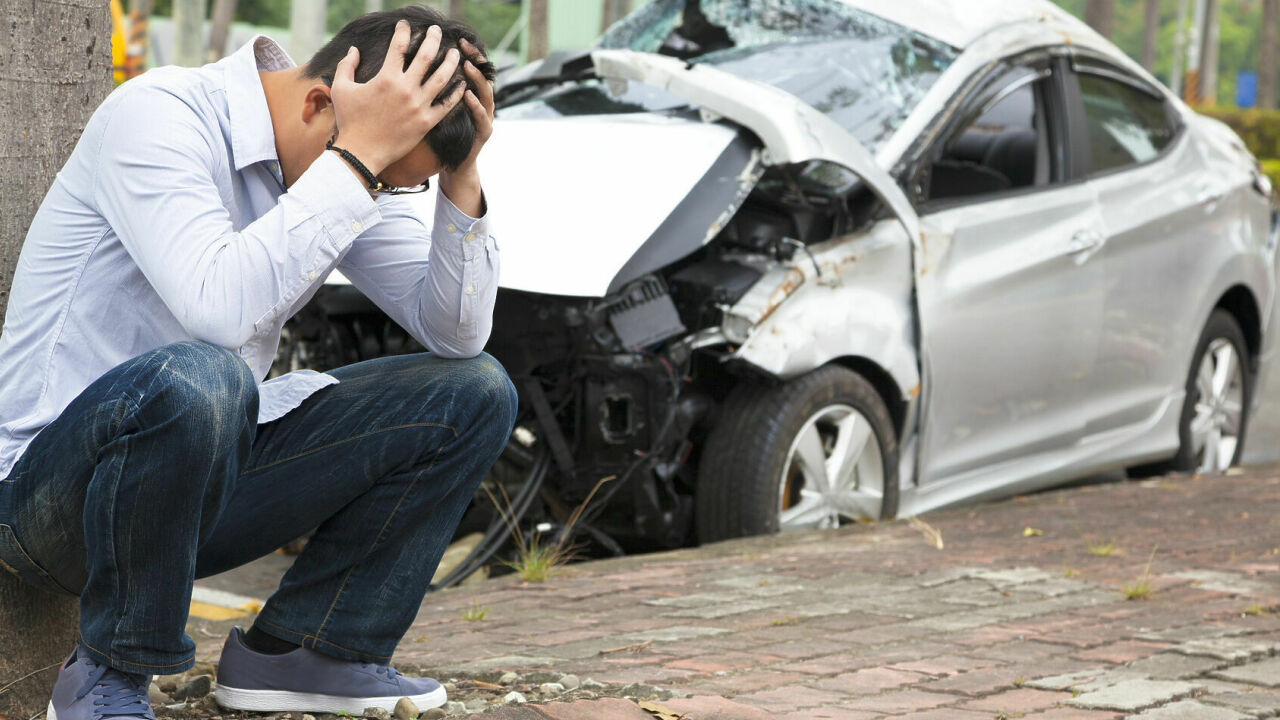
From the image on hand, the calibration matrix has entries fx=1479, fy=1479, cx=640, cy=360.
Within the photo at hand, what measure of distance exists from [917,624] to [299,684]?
5.46ft

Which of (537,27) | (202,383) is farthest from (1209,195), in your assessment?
(537,27)

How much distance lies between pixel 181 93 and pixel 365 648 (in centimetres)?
100

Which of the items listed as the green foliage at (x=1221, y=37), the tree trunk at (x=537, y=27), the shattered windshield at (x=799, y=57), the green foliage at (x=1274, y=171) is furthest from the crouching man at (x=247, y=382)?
the green foliage at (x=1221, y=37)

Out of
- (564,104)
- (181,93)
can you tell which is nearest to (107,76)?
(181,93)

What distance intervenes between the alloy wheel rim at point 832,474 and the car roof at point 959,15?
1467 mm

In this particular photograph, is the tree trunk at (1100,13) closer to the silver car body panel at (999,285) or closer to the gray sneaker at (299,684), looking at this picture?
the silver car body panel at (999,285)

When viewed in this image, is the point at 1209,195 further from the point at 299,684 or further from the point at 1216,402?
the point at 299,684

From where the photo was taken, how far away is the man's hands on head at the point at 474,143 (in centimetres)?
241

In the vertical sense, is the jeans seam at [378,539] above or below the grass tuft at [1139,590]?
above

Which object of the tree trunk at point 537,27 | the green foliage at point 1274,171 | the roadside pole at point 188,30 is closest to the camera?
the tree trunk at point 537,27

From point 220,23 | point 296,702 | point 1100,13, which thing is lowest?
point 296,702

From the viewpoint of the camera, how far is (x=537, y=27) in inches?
542

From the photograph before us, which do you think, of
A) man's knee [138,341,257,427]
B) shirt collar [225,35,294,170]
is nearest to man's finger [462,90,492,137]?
shirt collar [225,35,294,170]

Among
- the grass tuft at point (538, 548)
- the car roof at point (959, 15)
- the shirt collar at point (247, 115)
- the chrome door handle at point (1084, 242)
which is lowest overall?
the grass tuft at point (538, 548)
